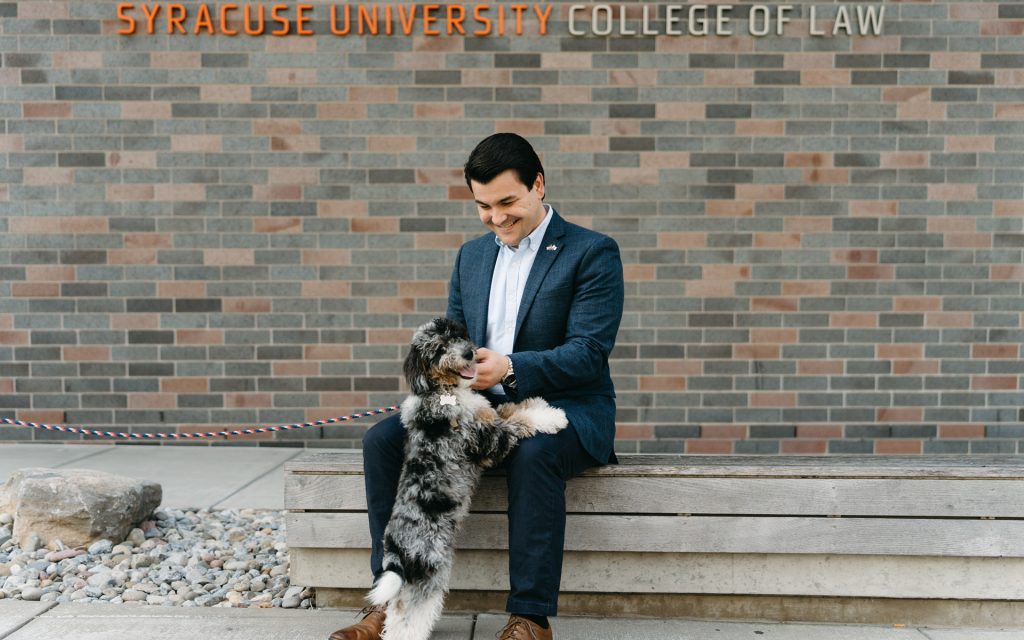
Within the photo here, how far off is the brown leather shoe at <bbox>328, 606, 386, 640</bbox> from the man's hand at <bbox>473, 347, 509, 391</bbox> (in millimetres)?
857

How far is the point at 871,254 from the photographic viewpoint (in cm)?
553

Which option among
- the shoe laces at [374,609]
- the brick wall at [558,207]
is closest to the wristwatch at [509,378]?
the shoe laces at [374,609]

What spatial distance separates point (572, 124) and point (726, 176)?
1.19 metres

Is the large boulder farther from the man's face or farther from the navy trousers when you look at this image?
the man's face

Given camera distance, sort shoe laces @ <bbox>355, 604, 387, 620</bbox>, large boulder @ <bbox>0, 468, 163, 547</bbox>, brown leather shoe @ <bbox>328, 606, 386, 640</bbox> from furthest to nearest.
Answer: large boulder @ <bbox>0, 468, 163, 547</bbox>
shoe laces @ <bbox>355, 604, 387, 620</bbox>
brown leather shoe @ <bbox>328, 606, 386, 640</bbox>

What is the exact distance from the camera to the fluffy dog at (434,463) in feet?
7.94

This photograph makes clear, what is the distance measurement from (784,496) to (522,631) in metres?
1.11

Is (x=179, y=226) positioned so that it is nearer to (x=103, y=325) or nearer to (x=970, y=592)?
(x=103, y=325)

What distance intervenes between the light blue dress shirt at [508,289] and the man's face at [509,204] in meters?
0.05

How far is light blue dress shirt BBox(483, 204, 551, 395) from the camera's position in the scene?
9.57 feet

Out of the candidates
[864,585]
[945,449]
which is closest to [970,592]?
[864,585]

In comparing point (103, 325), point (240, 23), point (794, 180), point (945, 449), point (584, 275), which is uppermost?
point (240, 23)

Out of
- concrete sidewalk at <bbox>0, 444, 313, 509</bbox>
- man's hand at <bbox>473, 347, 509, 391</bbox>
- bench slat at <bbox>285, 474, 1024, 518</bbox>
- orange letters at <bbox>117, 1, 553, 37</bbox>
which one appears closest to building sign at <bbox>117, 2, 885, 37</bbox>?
orange letters at <bbox>117, 1, 553, 37</bbox>

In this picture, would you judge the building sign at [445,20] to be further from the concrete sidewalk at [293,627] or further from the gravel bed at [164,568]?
the concrete sidewalk at [293,627]
